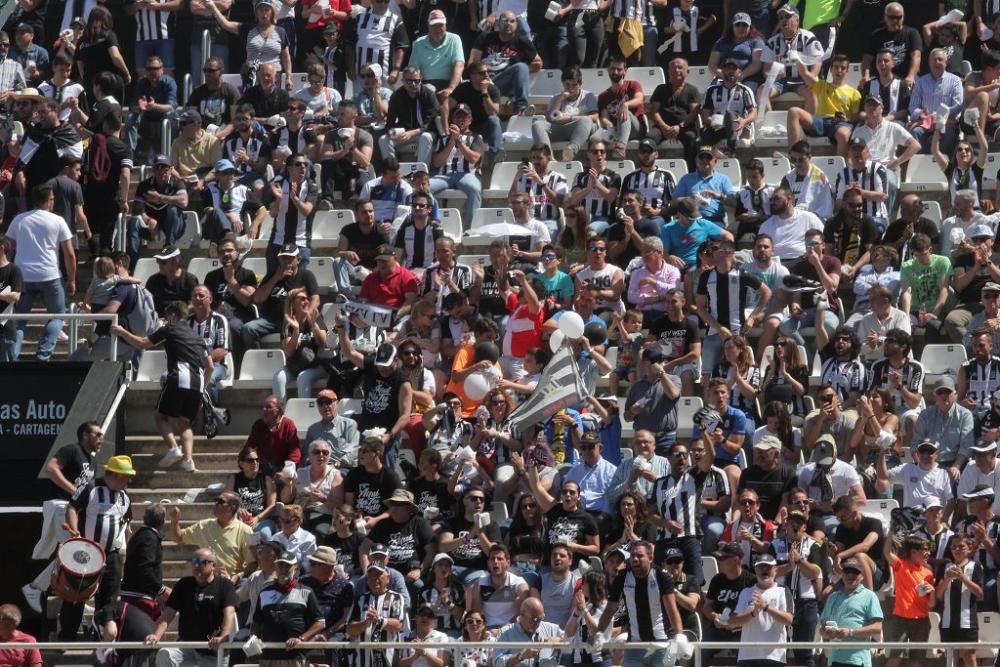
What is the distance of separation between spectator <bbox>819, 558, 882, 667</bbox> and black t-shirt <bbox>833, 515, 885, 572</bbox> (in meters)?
0.60

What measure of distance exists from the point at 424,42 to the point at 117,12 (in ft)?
14.8

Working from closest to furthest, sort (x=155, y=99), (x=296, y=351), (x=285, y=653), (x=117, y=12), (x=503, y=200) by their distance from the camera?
(x=285, y=653), (x=296, y=351), (x=503, y=200), (x=155, y=99), (x=117, y=12)

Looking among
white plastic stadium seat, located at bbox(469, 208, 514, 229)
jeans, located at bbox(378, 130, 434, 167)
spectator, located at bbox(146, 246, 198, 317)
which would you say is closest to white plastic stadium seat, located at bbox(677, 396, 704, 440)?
white plastic stadium seat, located at bbox(469, 208, 514, 229)

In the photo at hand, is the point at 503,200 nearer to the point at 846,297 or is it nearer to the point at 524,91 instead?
the point at 524,91

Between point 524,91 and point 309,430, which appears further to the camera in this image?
point 524,91

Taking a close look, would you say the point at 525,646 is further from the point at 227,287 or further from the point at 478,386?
the point at 227,287

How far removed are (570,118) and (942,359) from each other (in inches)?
201

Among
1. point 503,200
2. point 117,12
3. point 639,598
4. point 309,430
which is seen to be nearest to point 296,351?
point 309,430

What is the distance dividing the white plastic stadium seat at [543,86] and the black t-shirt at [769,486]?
23.4ft

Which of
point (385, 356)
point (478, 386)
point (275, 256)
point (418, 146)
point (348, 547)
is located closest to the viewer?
point (348, 547)

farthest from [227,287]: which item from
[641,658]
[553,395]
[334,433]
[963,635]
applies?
[963,635]

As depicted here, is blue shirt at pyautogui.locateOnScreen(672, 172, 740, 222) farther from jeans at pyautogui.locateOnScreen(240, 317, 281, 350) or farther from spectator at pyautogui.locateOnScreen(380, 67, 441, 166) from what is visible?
jeans at pyautogui.locateOnScreen(240, 317, 281, 350)

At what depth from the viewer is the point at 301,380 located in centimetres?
1984

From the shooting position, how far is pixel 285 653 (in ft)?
53.4
